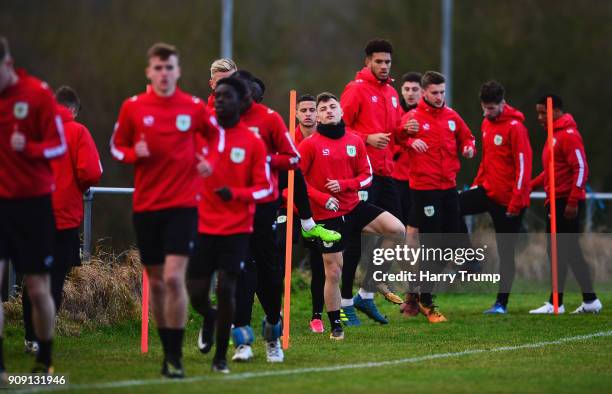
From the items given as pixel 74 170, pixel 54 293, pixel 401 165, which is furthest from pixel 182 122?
pixel 401 165

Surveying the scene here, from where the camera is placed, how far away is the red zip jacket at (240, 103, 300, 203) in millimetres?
11484

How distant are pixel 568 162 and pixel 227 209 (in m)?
7.29

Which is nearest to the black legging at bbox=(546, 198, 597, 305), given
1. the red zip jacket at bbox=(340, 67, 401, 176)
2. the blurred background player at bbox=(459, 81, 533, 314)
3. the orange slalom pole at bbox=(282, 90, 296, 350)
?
the blurred background player at bbox=(459, 81, 533, 314)

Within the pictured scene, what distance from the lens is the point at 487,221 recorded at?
20422 mm

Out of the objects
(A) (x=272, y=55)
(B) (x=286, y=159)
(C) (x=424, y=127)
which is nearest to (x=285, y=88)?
(A) (x=272, y=55)

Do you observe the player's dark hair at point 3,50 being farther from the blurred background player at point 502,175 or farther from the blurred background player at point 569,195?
the blurred background player at point 569,195

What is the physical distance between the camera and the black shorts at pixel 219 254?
416 inches

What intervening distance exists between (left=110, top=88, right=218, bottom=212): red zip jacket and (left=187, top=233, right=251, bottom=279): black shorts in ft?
1.86

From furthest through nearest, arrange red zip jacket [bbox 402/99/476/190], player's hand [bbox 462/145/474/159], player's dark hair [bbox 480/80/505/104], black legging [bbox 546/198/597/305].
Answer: black legging [bbox 546/198/597/305], player's dark hair [bbox 480/80/505/104], red zip jacket [bbox 402/99/476/190], player's hand [bbox 462/145/474/159]

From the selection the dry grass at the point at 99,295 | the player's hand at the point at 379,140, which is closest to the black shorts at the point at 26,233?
the dry grass at the point at 99,295

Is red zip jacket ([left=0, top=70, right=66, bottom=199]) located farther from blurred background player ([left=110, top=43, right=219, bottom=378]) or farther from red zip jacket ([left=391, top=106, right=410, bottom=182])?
red zip jacket ([left=391, top=106, right=410, bottom=182])

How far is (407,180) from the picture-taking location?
17.1 m

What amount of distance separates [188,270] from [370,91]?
17.4ft

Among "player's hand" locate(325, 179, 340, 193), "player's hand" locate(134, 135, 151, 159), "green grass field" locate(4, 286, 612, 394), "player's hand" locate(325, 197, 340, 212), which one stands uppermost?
"player's hand" locate(134, 135, 151, 159)
